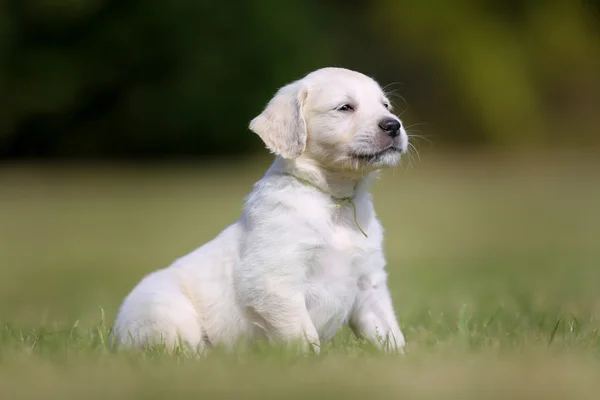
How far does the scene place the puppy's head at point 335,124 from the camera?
16.2 feet

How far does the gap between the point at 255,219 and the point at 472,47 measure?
78.5 ft

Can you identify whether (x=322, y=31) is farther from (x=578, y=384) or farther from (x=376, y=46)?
(x=578, y=384)

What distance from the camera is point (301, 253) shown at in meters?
4.62

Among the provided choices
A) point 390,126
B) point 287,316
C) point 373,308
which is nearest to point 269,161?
point 390,126

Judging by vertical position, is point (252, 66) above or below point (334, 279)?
above

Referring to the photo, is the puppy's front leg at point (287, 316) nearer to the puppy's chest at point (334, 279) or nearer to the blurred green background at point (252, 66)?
the puppy's chest at point (334, 279)

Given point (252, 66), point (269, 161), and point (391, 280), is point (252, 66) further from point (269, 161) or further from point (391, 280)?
point (391, 280)

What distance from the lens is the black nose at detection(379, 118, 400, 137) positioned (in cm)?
495

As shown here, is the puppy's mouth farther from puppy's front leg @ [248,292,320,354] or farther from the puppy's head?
puppy's front leg @ [248,292,320,354]

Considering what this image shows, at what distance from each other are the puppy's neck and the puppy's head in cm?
4

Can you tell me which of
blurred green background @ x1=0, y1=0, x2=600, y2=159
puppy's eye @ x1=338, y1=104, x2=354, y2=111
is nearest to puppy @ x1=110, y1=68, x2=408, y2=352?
puppy's eye @ x1=338, y1=104, x2=354, y2=111

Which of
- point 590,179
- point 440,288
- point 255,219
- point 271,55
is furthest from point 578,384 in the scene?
point 271,55

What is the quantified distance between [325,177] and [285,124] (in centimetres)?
36

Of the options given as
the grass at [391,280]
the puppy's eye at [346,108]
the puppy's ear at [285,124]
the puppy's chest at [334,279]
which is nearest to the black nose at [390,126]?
the puppy's eye at [346,108]
